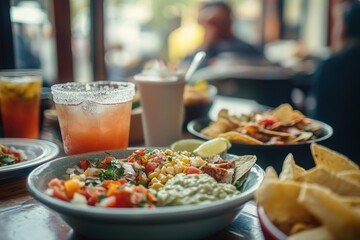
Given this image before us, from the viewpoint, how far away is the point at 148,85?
1.56 m

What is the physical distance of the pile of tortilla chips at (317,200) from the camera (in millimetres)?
666

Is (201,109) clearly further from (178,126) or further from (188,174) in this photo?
(188,174)

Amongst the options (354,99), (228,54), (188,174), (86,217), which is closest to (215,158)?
(188,174)

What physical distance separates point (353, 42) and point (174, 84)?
2.44 meters

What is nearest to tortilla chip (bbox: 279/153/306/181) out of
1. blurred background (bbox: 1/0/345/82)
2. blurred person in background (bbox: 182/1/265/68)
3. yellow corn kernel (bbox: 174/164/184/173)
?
yellow corn kernel (bbox: 174/164/184/173)

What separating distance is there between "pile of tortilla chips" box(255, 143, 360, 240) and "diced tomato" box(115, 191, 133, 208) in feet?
0.91

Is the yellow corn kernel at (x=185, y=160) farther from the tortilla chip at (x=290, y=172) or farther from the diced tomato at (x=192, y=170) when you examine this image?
the tortilla chip at (x=290, y=172)

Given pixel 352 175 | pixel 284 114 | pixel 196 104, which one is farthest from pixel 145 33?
pixel 352 175

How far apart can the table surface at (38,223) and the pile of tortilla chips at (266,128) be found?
410 mm

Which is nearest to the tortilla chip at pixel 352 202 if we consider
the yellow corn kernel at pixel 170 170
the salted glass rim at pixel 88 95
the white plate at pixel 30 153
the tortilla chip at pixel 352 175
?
the tortilla chip at pixel 352 175

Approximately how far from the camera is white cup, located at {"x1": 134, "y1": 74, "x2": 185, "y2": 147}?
1.56 metres

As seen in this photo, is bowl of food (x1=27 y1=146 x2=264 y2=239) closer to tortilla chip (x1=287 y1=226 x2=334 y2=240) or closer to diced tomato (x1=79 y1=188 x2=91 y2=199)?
diced tomato (x1=79 y1=188 x2=91 y2=199)

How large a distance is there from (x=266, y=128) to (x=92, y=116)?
724mm

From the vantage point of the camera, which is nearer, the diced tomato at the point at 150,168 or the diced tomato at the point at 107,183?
the diced tomato at the point at 107,183
